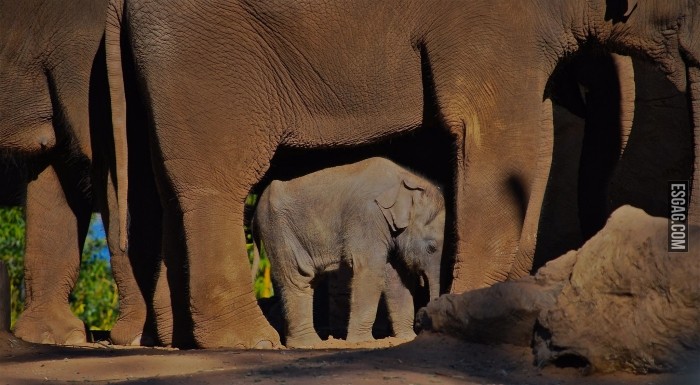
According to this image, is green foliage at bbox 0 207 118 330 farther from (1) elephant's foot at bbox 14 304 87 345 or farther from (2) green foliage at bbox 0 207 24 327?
(1) elephant's foot at bbox 14 304 87 345

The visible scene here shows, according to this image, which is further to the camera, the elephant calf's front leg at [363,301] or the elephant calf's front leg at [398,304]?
the elephant calf's front leg at [398,304]

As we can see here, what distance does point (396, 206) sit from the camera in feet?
25.8

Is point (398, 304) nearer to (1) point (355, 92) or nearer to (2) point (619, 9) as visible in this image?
(1) point (355, 92)

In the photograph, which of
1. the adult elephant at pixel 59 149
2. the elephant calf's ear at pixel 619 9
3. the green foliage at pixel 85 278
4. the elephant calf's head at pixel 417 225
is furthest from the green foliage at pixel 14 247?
the elephant calf's ear at pixel 619 9

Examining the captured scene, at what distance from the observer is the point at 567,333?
525cm

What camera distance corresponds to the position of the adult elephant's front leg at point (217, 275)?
7.54 meters

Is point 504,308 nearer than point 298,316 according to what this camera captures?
Yes

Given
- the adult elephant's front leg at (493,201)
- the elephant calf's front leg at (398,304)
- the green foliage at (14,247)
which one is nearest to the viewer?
the adult elephant's front leg at (493,201)

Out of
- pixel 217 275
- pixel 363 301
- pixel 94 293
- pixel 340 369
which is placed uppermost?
pixel 94 293

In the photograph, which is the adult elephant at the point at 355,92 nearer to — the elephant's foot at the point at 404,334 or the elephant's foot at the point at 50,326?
the elephant's foot at the point at 404,334

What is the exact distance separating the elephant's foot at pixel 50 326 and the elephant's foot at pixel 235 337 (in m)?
1.41

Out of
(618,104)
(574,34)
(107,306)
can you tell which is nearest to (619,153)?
(618,104)

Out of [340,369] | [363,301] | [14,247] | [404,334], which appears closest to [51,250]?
[363,301]

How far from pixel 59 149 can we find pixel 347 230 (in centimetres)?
222
